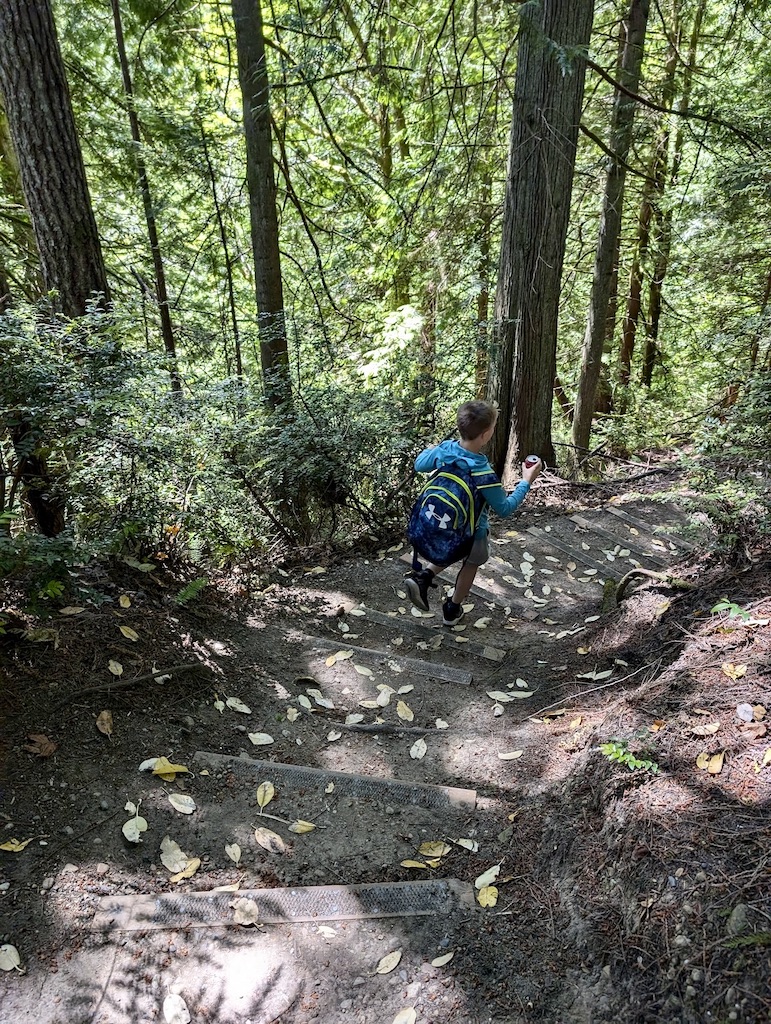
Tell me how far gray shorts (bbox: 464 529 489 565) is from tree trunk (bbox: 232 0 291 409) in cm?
295

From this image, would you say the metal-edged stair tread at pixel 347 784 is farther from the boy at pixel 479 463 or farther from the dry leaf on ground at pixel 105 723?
the boy at pixel 479 463

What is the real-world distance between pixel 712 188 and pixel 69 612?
9608mm

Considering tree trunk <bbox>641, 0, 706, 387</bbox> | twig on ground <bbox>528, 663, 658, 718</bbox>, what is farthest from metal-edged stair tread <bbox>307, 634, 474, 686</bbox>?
tree trunk <bbox>641, 0, 706, 387</bbox>

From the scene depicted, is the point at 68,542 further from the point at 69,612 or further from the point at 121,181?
the point at 121,181

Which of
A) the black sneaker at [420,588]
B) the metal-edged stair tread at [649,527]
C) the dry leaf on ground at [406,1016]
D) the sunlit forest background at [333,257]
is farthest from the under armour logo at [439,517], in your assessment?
the metal-edged stair tread at [649,527]

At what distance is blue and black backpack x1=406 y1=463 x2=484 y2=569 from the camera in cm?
400

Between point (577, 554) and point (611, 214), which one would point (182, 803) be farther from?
point (611, 214)

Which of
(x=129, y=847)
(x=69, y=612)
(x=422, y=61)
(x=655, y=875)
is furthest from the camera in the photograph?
(x=422, y=61)

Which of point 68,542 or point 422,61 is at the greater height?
point 422,61

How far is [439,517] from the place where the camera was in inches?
159

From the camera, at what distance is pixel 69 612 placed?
323 cm

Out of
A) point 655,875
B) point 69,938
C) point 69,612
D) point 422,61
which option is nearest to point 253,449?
point 69,612

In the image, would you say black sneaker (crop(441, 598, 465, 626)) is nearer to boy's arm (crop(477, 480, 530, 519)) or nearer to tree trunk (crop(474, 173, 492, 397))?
boy's arm (crop(477, 480, 530, 519))

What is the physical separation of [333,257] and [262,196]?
8.52ft
